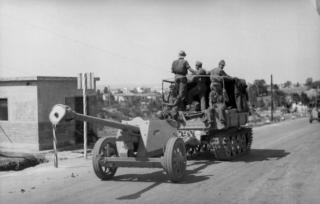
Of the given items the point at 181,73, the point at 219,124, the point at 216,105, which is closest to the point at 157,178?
the point at 219,124

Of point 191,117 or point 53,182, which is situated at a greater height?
point 191,117

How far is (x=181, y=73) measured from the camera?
46.4 feet

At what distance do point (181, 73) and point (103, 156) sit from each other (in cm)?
438

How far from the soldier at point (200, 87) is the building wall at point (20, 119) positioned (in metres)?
6.05

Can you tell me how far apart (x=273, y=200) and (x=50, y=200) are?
3840mm

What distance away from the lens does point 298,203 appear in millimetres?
8109

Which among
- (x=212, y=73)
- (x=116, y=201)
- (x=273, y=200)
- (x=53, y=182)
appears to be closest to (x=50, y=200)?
(x=116, y=201)

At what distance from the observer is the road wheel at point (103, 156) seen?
34.5 feet

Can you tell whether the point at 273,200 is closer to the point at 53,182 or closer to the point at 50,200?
the point at 50,200

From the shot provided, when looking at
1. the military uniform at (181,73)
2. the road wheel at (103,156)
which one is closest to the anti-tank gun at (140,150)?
the road wheel at (103,156)

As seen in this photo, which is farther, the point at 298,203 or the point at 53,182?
the point at 53,182

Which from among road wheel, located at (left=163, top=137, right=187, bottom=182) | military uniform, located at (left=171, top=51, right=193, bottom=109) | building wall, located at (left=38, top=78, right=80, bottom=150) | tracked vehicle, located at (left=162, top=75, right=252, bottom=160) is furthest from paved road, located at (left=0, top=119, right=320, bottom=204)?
building wall, located at (left=38, top=78, right=80, bottom=150)

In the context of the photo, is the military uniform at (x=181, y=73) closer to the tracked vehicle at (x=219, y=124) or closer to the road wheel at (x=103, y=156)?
the tracked vehicle at (x=219, y=124)

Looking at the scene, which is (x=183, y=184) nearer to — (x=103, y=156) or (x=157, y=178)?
(x=157, y=178)
